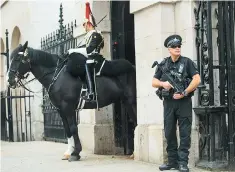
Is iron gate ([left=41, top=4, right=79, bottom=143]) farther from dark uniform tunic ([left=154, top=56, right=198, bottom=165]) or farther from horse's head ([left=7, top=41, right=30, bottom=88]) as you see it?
dark uniform tunic ([left=154, top=56, right=198, bottom=165])

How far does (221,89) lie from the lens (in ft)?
23.6

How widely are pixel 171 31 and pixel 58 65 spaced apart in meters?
2.67

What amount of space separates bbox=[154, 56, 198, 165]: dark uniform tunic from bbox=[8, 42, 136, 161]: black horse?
8.61 feet

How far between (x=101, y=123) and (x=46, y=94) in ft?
8.33

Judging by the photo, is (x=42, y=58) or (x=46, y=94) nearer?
(x=42, y=58)

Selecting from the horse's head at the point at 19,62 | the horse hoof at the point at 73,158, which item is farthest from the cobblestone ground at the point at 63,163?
the horse's head at the point at 19,62

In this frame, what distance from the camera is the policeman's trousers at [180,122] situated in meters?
6.59

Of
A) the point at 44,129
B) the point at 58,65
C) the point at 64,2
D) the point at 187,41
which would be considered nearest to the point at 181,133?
the point at 187,41

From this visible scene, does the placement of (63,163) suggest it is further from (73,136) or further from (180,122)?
(180,122)

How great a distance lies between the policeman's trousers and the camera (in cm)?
659

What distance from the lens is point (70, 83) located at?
29.9 ft

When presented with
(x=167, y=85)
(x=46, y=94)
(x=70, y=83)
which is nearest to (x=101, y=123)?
(x=70, y=83)

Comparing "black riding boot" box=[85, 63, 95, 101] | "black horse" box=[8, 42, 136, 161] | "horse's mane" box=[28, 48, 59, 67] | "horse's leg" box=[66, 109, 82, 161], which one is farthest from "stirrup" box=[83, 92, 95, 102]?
"horse's mane" box=[28, 48, 59, 67]

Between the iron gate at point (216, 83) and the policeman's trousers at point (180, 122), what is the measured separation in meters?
0.54
